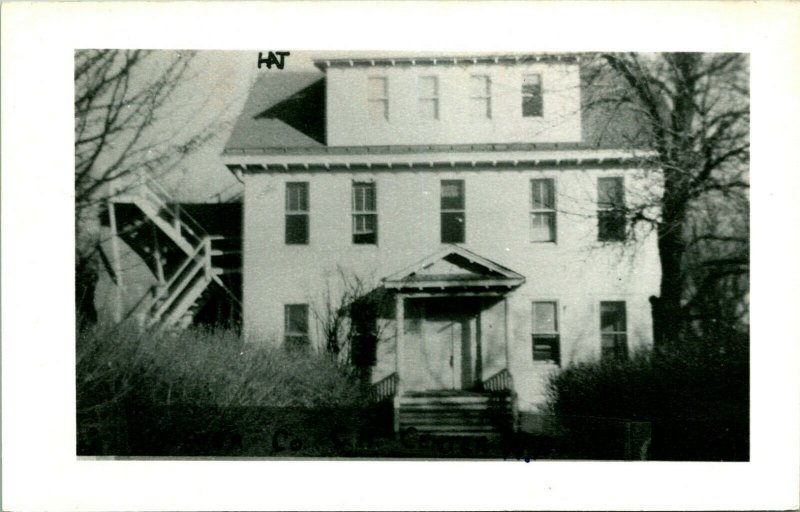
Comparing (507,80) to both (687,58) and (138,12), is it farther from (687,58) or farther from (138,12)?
(138,12)

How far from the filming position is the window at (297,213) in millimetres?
10906

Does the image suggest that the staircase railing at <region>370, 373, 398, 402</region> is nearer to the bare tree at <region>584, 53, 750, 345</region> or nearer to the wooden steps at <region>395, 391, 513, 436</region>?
the wooden steps at <region>395, 391, 513, 436</region>

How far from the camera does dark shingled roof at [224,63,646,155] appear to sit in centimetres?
1046

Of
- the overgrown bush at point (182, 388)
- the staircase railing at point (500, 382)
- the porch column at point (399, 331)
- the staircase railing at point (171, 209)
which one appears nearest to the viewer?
the overgrown bush at point (182, 388)

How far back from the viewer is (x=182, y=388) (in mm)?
9453

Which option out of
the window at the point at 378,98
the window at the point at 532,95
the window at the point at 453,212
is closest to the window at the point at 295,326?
the window at the point at 453,212

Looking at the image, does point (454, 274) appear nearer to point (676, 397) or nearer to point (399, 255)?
point (399, 255)

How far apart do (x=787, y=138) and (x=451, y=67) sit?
13.2 ft

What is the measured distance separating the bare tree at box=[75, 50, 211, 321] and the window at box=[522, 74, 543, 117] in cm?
418

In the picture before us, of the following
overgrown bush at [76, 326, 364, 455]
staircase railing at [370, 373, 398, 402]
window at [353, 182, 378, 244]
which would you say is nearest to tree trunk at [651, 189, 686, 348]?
staircase railing at [370, 373, 398, 402]

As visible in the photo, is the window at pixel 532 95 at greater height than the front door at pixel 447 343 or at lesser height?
greater

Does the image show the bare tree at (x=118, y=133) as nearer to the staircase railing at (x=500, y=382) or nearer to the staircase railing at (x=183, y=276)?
the staircase railing at (x=183, y=276)

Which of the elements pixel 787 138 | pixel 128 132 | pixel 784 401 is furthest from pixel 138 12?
pixel 784 401

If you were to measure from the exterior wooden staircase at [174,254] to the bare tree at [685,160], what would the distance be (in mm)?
5816
